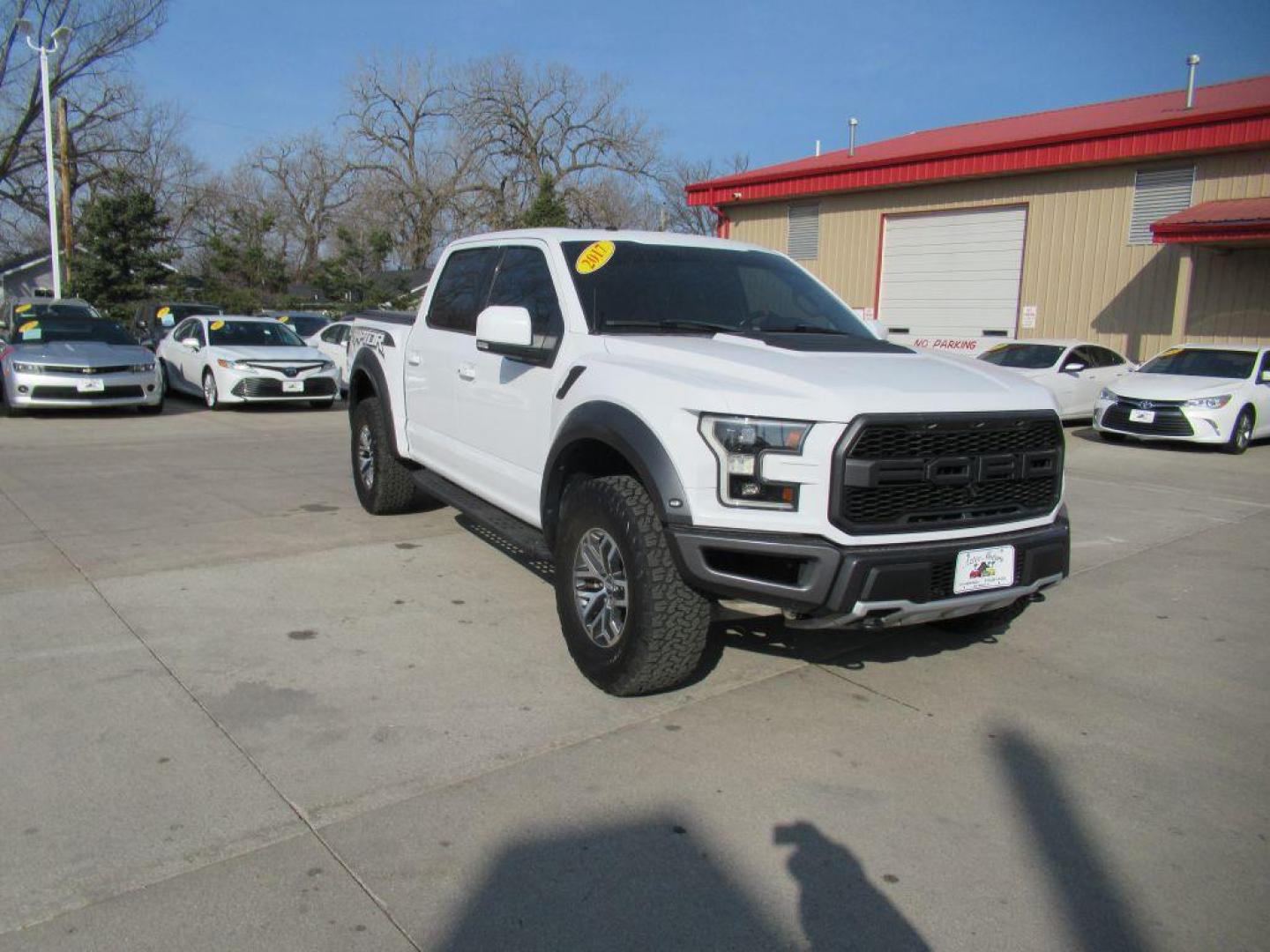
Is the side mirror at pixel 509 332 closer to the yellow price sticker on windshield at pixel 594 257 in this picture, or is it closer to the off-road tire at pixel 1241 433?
the yellow price sticker on windshield at pixel 594 257

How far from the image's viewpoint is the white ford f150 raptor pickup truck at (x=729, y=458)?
11.2 feet

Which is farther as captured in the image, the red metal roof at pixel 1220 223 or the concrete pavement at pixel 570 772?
the red metal roof at pixel 1220 223

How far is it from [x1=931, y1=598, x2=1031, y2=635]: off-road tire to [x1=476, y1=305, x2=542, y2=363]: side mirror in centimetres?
236

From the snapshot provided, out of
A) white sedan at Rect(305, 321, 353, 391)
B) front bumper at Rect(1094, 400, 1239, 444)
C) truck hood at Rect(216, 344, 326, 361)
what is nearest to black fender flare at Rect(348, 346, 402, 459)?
truck hood at Rect(216, 344, 326, 361)

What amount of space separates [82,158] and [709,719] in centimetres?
4842

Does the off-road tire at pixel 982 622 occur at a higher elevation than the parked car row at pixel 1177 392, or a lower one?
lower

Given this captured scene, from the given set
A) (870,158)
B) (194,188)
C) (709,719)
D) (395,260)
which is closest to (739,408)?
(709,719)

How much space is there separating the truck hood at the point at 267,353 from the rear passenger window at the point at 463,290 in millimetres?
8988

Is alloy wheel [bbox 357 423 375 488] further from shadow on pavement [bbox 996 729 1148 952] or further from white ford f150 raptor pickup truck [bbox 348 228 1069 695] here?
shadow on pavement [bbox 996 729 1148 952]

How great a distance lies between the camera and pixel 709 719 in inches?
153

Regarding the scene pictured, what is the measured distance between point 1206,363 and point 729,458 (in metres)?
12.7

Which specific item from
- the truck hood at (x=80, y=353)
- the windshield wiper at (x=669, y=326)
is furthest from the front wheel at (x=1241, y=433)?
the truck hood at (x=80, y=353)

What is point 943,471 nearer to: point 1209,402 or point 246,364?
point 1209,402

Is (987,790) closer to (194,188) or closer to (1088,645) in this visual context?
(1088,645)
